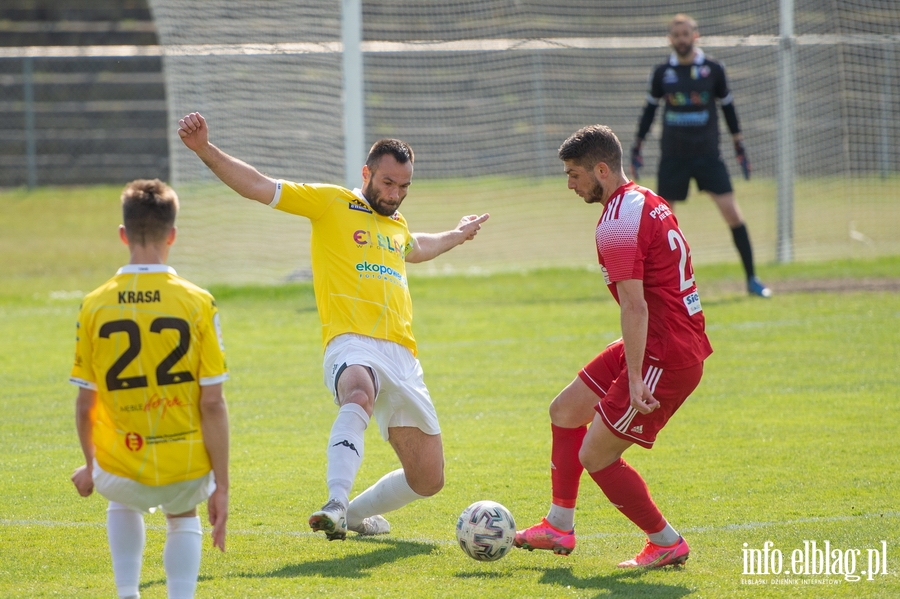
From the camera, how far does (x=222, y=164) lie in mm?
5020

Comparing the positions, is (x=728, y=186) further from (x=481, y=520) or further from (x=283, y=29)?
(x=481, y=520)

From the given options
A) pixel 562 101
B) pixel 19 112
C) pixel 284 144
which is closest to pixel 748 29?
pixel 562 101

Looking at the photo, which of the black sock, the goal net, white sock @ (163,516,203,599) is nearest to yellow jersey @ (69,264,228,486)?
white sock @ (163,516,203,599)

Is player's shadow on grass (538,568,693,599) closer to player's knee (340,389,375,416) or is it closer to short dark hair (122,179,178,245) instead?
player's knee (340,389,375,416)

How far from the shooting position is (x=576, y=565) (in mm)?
4836

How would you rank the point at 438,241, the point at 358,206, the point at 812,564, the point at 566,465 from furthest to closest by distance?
the point at 438,241
the point at 358,206
the point at 566,465
the point at 812,564

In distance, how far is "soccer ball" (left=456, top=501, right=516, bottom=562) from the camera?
15.8 feet

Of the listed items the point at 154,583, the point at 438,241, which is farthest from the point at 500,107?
the point at 154,583

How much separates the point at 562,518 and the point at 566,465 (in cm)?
26

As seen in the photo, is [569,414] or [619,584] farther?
[569,414]

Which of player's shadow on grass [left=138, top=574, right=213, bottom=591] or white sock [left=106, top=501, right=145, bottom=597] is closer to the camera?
white sock [left=106, top=501, right=145, bottom=597]

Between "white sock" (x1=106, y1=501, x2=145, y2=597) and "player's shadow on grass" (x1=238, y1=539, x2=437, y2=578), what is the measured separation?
34.2 inches

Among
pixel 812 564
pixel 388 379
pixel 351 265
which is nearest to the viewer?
pixel 812 564

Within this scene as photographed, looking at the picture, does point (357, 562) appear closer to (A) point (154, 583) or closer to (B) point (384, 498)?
(B) point (384, 498)
